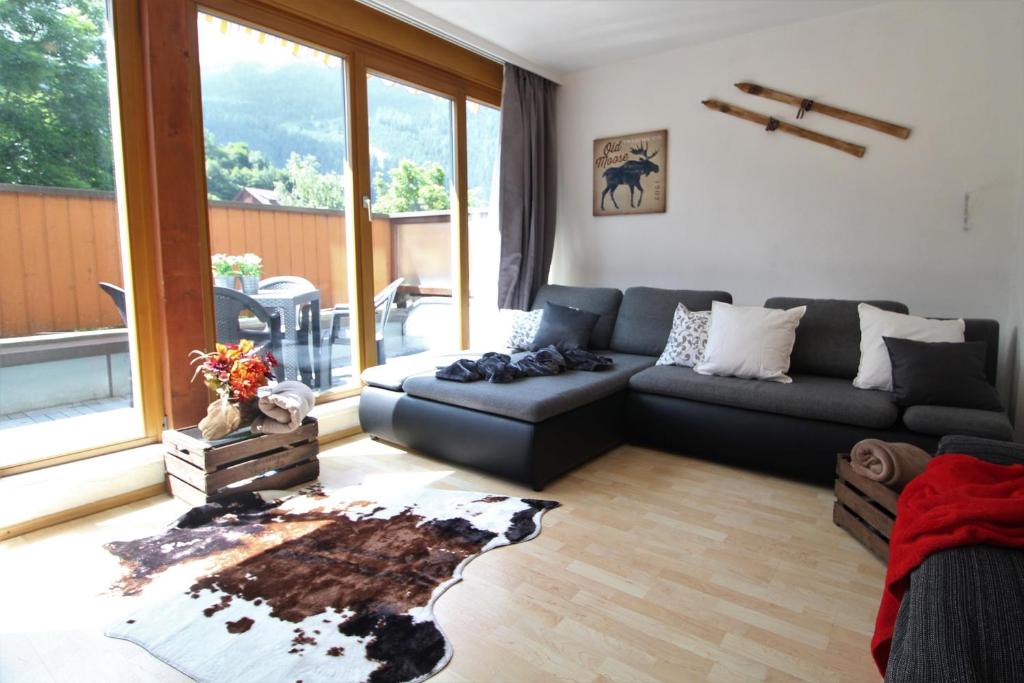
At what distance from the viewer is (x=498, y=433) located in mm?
2912

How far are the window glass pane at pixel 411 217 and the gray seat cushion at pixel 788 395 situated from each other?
5.57 ft

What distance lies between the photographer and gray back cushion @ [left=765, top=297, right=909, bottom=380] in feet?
10.8

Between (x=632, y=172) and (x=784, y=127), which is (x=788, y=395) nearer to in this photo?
(x=784, y=127)

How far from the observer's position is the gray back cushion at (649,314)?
154 inches

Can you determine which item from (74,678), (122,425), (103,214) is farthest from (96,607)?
(103,214)

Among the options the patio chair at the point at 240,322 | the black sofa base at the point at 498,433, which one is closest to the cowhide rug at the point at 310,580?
the black sofa base at the point at 498,433

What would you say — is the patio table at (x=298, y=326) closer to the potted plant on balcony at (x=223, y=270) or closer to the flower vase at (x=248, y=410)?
the potted plant on balcony at (x=223, y=270)

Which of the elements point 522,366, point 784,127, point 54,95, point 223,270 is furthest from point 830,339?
point 54,95

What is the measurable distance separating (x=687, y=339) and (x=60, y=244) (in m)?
3.23

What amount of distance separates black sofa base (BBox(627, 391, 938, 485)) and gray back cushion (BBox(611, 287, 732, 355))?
0.65m

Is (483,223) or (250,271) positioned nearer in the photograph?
(250,271)

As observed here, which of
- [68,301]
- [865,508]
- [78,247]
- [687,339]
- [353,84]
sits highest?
[353,84]

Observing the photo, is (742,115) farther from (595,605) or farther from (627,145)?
(595,605)

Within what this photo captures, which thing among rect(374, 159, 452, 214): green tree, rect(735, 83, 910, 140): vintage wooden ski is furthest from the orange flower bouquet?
rect(735, 83, 910, 140): vintage wooden ski
